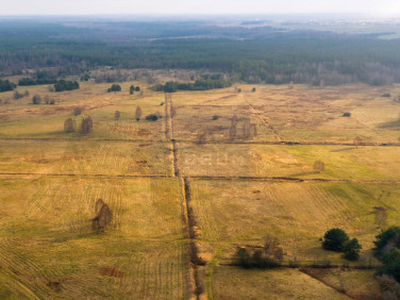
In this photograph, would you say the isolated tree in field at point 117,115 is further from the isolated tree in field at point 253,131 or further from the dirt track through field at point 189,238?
the isolated tree in field at point 253,131

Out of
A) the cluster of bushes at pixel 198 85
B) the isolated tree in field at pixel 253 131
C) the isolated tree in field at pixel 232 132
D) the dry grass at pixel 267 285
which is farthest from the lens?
the cluster of bushes at pixel 198 85

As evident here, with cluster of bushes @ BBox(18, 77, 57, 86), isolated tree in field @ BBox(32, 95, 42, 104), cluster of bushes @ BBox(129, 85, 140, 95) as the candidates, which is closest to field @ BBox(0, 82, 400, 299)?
isolated tree in field @ BBox(32, 95, 42, 104)

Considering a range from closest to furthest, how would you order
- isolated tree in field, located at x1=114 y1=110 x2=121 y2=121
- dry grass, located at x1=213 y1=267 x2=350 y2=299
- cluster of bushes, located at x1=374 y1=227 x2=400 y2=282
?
dry grass, located at x1=213 y1=267 x2=350 y2=299, cluster of bushes, located at x1=374 y1=227 x2=400 y2=282, isolated tree in field, located at x1=114 y1=110 x2=121 y2=121

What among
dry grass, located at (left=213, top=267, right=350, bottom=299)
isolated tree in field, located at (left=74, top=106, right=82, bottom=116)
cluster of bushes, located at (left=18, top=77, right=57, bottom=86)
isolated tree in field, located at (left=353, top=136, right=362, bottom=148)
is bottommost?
isolated tree in field, located at (left=353, top=136, right=362, bottom=148)

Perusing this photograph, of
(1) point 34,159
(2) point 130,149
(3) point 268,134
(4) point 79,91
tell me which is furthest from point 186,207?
(4) point 79,91

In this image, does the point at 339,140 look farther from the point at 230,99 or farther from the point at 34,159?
the point at 34,159

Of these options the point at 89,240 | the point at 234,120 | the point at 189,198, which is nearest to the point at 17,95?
the point at 234,120

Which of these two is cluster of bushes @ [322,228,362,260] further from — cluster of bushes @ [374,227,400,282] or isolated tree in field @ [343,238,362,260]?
cluster of bushes @ [374,227,400,282]

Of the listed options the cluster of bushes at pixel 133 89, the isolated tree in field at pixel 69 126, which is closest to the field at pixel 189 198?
the isolated tree in field at pixel 69 126
